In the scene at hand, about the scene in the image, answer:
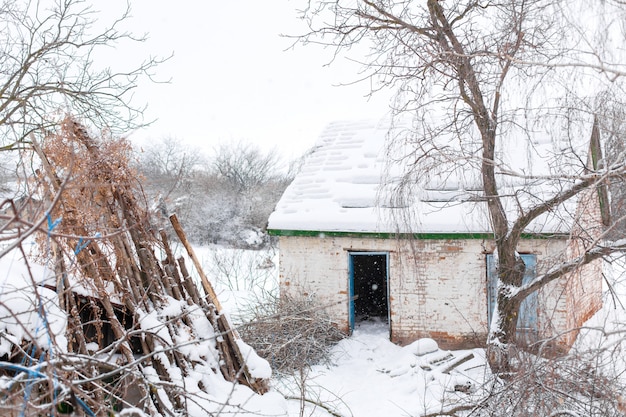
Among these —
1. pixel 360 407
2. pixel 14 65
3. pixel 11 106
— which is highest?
pixel 14 65

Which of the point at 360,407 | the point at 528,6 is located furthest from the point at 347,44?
the point at 360,407

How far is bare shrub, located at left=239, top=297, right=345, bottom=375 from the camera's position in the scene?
31.7ft

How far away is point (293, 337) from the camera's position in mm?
10086

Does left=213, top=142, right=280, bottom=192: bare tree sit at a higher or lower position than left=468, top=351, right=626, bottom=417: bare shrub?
higher

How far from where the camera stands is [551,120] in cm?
664

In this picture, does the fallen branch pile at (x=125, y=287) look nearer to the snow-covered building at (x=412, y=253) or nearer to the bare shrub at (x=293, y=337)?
the bare shrub at (x=293, y=337)

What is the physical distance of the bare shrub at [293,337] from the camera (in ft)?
31.7

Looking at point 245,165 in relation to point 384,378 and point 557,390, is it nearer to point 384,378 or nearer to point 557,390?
point 384,378

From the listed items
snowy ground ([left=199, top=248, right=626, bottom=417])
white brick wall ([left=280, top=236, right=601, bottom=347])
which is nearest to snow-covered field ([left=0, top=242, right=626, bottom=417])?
snowy ground ([left=199, top=248, right=626, bottom=417])

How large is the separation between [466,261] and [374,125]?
5.72m

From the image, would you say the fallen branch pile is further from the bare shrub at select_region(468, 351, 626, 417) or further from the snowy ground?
the bare shrub at select_region(468, 351, 626, 417)

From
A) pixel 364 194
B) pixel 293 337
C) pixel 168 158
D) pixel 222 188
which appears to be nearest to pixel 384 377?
pixel 293 337

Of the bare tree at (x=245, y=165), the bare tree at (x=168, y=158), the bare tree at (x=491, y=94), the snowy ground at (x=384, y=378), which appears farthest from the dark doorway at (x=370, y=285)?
the bare tree at (x=168, y=158)

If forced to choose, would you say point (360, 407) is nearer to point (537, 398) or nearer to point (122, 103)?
point (537, 398)
